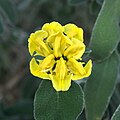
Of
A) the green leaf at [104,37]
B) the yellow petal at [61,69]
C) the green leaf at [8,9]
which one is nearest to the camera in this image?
the yellow petal at [61,69]

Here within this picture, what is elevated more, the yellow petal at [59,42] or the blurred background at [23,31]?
the yellow petal at [59,42]

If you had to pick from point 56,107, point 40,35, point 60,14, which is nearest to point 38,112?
point 56,107

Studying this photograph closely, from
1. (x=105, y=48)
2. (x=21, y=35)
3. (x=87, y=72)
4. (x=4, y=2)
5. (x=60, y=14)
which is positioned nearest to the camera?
(x=87, y=72)

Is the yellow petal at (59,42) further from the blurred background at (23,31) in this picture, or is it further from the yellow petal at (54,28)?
the blurred background at (23,31)

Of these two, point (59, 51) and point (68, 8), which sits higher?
point (59, 51)

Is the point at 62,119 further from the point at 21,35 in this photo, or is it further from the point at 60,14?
the point at 60,14

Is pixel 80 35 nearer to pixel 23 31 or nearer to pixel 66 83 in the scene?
pixel 66 83

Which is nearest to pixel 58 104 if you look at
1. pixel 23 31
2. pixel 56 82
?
pixel 56 82

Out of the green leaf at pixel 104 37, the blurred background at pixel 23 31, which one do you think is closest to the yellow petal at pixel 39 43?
the green leaf at pixel 104 37
